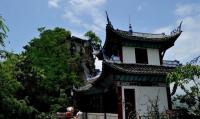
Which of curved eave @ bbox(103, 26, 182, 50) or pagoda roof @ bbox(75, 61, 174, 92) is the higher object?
curved eave @ bbox(103, 26, 182, 50)

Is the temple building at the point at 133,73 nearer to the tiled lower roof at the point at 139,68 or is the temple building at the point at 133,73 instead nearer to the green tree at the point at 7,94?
the tiled lower roof at the point at 139,68

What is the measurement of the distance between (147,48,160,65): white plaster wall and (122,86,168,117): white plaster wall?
2063 mm

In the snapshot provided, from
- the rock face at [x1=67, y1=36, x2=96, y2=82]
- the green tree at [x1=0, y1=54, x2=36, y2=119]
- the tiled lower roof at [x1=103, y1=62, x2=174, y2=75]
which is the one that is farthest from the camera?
the rock face at [x1=67, y1=36, x2=96, y2=82]

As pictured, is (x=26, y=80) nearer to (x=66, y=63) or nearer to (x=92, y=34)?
(x=66, y=63)

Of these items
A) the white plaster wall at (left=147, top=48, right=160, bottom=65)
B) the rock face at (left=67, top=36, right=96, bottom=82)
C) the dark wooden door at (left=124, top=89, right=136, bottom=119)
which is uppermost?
the rock face at (left=67, top=36, right=96, bottom=82)

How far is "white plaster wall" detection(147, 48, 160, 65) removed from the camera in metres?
21.9

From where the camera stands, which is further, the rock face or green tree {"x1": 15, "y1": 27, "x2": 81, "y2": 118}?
the rock face

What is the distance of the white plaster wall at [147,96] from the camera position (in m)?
20.1

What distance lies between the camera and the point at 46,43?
31.0 m

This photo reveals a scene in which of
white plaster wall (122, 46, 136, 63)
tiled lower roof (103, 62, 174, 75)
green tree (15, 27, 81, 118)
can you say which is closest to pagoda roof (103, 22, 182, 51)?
white plaster wall (122, 46, 136, 63)

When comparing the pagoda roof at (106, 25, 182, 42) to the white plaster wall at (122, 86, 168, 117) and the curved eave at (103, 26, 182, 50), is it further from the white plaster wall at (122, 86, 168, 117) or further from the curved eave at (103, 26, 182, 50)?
the white plaster wall at (122, 86, 168, 117)

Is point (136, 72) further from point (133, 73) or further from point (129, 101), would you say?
point (129, 101)

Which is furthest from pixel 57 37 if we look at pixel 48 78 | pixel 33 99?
pixel 33 99

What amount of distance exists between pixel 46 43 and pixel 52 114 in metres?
10.2
